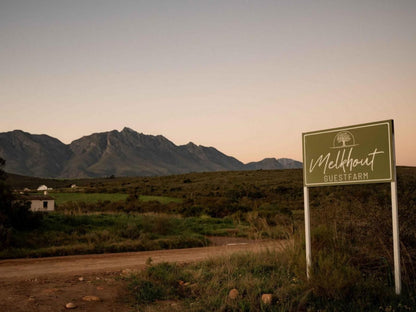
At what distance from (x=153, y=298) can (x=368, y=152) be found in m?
5.12

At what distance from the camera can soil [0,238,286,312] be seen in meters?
7.73

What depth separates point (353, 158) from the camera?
831cm

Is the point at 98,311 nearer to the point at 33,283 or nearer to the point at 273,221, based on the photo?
the point at 33,283

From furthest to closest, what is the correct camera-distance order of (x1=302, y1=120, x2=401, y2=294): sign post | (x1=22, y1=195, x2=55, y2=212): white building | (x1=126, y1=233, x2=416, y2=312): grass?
(x1=22, y1=195, x2=55, y2=212): white building < (x1=302, y1=120, x2=401, y2=294): sign post < (x1=126, y1=233, x2=416, y2=312): grass

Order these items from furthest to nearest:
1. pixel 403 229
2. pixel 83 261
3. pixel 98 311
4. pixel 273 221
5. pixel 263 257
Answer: pixel 273 221, pixel 83 261, pixel 263 257, pixel 403 229, pixel 98 311

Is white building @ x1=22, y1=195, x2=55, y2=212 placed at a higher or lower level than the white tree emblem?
lower

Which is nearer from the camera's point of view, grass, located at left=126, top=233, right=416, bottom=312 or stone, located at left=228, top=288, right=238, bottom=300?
grass, located at left=126, top=233, right=416, bottom=312

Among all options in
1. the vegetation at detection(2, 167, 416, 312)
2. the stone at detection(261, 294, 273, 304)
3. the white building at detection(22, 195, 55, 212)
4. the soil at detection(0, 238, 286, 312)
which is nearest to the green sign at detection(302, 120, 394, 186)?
the vegetation at detection(2, 167, 416, 312)

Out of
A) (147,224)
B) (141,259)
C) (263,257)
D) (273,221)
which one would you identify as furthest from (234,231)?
(263,257)

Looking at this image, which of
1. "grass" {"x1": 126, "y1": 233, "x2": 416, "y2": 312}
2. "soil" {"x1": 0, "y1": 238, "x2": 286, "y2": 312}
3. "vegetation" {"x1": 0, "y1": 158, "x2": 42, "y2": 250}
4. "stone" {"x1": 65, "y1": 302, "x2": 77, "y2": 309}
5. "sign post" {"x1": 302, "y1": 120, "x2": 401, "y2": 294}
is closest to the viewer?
"grass" {"x1": 126, "y1": 233, "x2": 416, "y2": 312}

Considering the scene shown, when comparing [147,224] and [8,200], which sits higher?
[8,200]

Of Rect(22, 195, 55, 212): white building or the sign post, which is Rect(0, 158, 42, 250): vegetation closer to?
the sign post

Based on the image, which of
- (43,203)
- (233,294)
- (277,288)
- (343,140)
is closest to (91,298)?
(233,294)

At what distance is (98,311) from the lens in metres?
7.46
